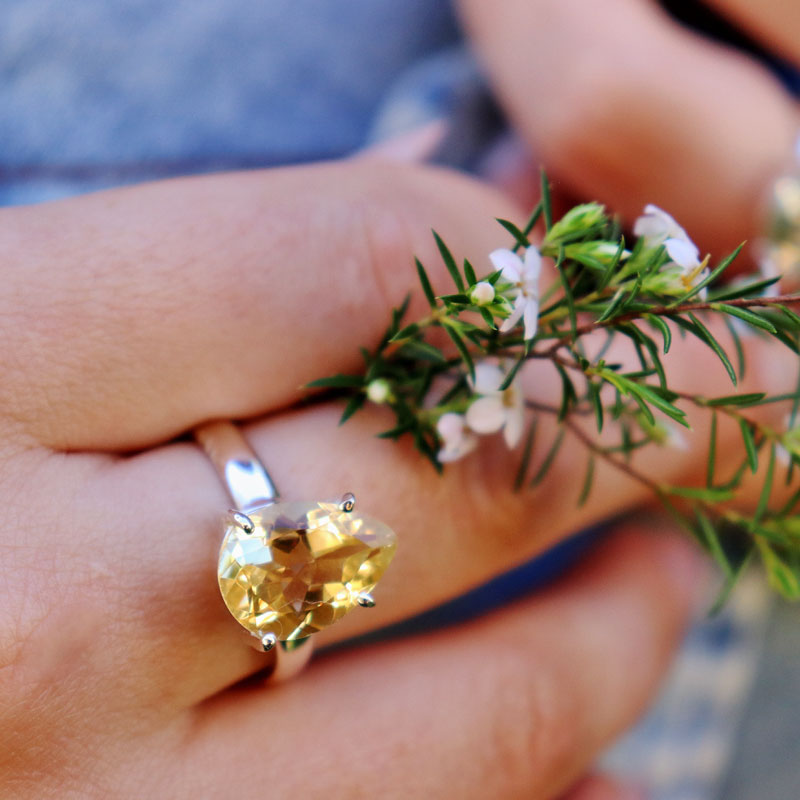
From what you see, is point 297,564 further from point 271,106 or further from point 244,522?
point 271,106

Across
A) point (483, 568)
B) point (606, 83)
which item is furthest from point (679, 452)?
point (606, 83)

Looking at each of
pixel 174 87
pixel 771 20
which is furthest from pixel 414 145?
pixel 771 20

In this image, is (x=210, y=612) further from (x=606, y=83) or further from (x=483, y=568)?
(x=606, y=83)

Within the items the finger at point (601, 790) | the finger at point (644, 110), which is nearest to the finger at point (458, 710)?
the finger at point (601, 790)

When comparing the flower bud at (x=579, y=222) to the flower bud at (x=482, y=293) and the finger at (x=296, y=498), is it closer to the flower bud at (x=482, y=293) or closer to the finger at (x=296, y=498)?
the flower bud at (x=482, y=293)

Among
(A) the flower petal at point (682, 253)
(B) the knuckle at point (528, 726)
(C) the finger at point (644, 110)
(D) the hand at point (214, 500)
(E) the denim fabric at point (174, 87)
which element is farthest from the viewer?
(E) the denim fabric at point (174, 87)
